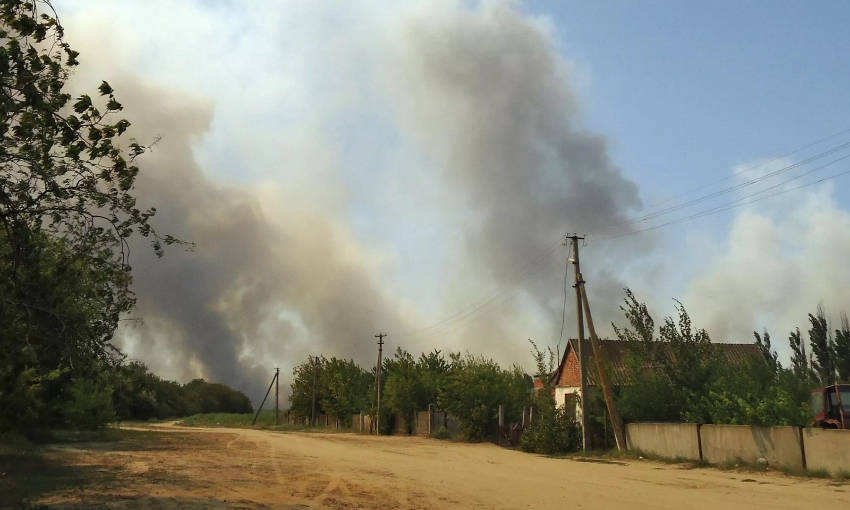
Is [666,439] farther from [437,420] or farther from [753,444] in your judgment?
[437,420]

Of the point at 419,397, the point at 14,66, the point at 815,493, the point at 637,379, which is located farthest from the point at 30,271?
the point at 419,397

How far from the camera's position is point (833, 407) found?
20984mm

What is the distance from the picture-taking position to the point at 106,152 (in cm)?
1028

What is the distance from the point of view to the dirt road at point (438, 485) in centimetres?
1308

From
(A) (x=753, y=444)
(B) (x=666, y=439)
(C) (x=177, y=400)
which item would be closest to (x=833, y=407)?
(A) (x=753, y=444)

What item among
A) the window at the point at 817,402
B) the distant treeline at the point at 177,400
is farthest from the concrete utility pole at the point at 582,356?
the distant treeline at the point at 177,400

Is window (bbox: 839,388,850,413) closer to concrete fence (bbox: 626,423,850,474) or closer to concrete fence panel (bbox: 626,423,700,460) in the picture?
concrete fence (bbox: 626,423,850,474)

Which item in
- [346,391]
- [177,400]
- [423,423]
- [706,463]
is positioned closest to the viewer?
[706,463]

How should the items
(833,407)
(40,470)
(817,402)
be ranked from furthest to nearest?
(817,402), (833,407), (40,470)

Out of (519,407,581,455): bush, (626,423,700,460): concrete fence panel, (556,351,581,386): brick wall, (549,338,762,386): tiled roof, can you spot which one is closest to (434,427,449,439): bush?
(549,338,762,386): tiled roof

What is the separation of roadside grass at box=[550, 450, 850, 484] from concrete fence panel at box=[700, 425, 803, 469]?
201 millimetres

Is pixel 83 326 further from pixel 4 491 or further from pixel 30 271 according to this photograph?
pixel 4 491

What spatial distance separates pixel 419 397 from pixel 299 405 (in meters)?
30.7

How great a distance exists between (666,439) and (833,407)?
19.3 ft
